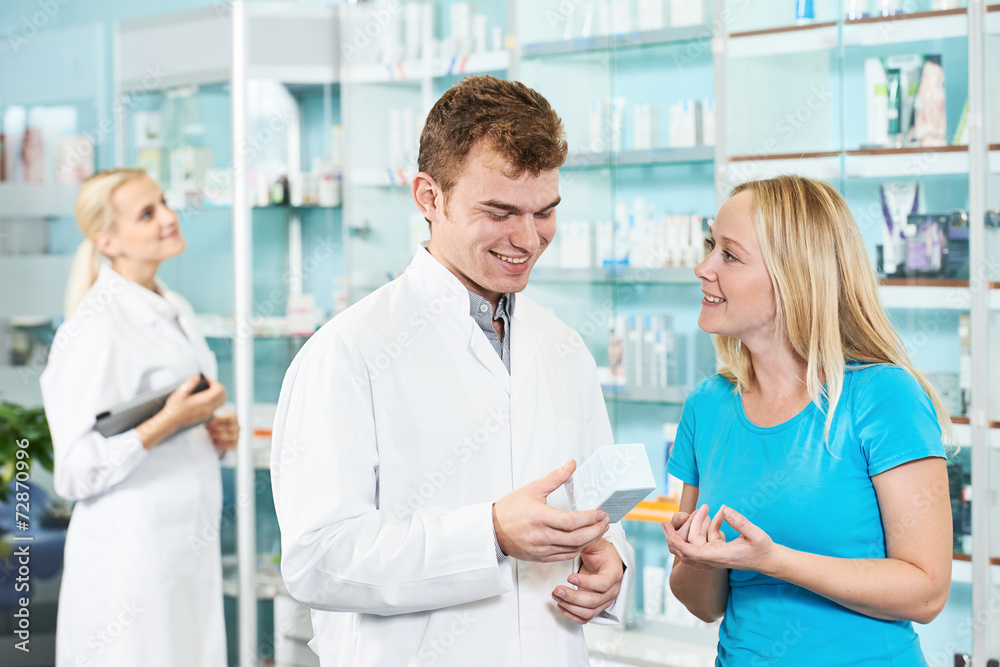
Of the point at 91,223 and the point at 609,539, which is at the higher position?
the point at 91,223

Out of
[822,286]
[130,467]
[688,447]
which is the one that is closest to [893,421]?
[822,286]

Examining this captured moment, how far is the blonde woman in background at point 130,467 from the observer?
2.80m

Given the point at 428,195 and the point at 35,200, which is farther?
the point at 35,200

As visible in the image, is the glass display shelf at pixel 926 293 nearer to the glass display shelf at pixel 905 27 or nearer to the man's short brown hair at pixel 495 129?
the glass display shelf at pixel 905 27

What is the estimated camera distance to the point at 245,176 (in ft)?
12.5

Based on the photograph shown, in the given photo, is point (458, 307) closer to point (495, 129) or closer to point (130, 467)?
point (495, 129)

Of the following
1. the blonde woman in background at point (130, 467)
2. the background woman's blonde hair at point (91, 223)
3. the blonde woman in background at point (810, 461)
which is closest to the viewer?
the blonde woman in background at point (810, 461)

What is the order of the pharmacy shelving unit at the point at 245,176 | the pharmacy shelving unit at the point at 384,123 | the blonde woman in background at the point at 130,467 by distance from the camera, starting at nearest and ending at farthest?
the blonde woman in background at the point at 130,467
the pharmacy shelving unit at the point at 245,176
the pharmacy shelving unit at the point at 384,123

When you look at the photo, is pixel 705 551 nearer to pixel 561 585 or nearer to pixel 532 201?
pixel 561 585

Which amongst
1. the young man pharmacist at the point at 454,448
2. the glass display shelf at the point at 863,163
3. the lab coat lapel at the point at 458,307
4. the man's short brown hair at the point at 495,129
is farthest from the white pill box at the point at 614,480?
the glass display shelf at the point at 863,163

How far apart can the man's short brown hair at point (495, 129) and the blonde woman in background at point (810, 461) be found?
15.6 inches

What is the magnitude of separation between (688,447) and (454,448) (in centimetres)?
53

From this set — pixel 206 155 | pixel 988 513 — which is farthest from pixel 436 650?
pixel 206 155

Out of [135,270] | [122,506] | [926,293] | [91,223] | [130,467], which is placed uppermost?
[91,223]
